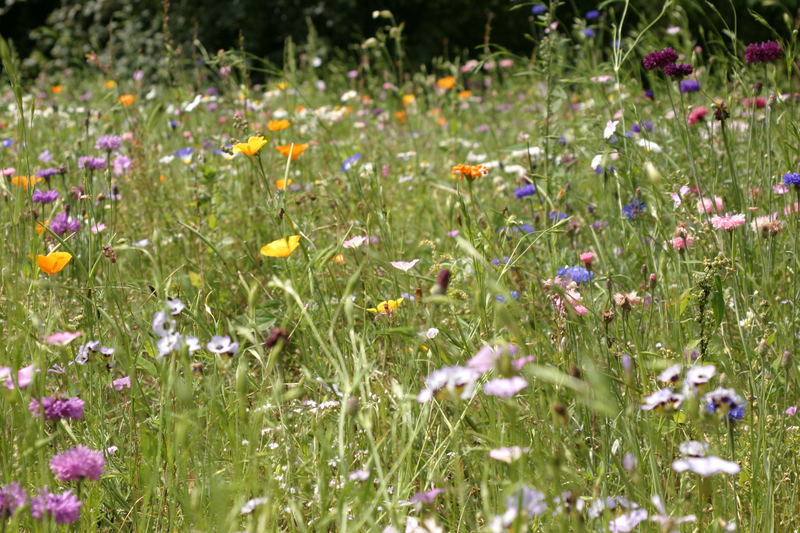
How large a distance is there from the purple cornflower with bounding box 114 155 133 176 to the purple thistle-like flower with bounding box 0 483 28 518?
5.85ft

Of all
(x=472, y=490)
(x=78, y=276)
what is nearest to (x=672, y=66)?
(x=472, y=490)

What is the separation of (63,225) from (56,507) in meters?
1.06

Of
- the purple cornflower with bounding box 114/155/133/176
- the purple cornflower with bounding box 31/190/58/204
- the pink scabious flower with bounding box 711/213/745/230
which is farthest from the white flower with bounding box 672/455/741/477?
the purple cornflower with bounding box 114/155/133/176

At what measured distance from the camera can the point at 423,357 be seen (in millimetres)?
1564

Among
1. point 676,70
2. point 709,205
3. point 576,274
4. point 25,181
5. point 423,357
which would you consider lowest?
point 423,357

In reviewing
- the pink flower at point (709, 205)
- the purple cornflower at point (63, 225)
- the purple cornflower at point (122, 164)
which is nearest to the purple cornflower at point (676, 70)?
the pink flower at point (709, 205)

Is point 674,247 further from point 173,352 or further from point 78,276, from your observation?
point 78,276

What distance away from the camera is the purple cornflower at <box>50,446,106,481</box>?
0.98 m

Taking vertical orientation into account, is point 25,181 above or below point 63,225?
above

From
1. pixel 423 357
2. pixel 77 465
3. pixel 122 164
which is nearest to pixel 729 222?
pixel 423 357

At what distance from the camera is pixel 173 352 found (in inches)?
39.9

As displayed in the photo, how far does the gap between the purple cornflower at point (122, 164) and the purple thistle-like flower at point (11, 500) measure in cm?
178

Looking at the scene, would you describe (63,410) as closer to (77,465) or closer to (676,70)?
(77,465)

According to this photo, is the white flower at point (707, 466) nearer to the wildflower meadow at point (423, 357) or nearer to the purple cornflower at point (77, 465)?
the wildflower meadow at point (423, 357)
